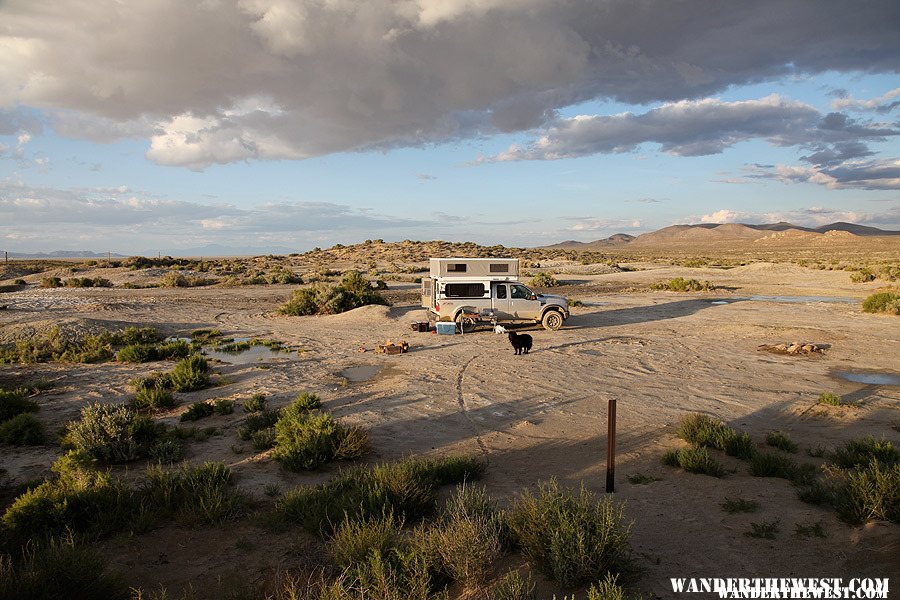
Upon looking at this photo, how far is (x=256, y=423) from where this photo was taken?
32.1ft

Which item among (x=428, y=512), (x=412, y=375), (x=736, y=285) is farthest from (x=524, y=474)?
(x=736, y=285)

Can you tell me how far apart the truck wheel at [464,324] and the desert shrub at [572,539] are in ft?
46.9

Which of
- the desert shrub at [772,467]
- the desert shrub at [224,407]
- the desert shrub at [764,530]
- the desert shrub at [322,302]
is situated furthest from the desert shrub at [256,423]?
the desert shrub at [322,302]

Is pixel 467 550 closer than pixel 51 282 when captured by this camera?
Yes

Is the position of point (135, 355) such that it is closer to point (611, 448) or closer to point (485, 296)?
point (485, 296)

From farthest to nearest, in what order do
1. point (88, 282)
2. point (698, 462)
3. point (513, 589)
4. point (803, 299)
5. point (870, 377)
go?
point (88, 282) < point (803, 299) < point (870, 377) < point (698, 462) < point (513, 589)

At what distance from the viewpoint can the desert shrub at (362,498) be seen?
6.08 m

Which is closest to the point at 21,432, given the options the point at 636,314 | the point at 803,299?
the point at 636,314

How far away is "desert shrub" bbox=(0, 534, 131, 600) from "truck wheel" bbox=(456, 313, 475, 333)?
15265 mm

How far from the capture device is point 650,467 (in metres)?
8.02

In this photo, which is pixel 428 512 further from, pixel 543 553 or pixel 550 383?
pixel 550 383

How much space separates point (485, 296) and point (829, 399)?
1138cm

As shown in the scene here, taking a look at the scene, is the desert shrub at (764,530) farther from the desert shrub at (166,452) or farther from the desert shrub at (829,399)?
the desert shrub at (166,452)

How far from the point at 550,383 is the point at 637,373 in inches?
108
